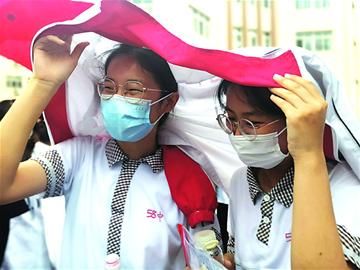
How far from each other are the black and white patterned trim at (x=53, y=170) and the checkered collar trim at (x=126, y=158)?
154mm

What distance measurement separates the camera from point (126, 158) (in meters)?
1.56

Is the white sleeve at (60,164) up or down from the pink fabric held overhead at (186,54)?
down

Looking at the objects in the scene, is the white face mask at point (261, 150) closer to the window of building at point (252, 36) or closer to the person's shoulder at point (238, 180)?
the person's shoulder at point (238, 180)

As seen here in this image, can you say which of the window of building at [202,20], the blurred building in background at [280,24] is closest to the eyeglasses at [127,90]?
the window of building at [202,20]

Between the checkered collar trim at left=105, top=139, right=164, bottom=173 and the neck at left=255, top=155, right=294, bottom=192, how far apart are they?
0.31 meters

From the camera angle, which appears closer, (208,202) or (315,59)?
(315,59)

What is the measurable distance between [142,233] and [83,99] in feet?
1.64

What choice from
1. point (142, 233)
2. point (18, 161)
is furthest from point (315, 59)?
point (18, 161)

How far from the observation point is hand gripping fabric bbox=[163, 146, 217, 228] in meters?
1.46

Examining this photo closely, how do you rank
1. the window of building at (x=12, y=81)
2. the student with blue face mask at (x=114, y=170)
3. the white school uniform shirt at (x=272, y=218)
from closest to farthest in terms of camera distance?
the white school uniform shirt at (x=272, y=218), the student with blue face mask at (x=114, y=170), the window of building at (x=12, y=81)

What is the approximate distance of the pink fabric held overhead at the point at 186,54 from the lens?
3.90ft

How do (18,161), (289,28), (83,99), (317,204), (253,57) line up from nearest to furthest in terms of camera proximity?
(317,204), (253,57), (18,161), (83,99), (289,28)

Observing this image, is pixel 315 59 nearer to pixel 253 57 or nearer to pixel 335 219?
pixel 253 57

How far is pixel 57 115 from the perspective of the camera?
5.38ft
